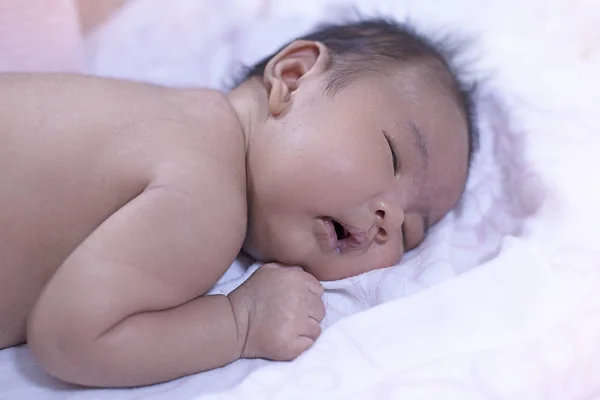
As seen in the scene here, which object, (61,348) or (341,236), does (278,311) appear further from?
(61,348)

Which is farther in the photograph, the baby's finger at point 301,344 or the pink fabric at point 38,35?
the pink fabric at point 38,35

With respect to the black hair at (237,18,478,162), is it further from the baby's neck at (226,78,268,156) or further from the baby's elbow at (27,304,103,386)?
the baby's elbow at (27,304,103,386)

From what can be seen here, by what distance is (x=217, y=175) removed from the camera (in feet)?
3.27

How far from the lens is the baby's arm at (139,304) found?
0.88 metres

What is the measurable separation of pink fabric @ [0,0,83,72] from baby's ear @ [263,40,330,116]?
1.47 feet

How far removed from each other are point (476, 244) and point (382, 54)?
34 centimetres

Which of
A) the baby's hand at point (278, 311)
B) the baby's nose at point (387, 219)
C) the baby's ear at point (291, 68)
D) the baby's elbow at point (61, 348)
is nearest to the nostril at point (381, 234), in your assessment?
the baby's nose at point (387, 219)

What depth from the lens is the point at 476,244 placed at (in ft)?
3.88

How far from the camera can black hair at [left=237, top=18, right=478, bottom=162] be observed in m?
1.13

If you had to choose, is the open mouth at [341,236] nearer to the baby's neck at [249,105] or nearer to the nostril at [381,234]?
the nostril at [381,234]

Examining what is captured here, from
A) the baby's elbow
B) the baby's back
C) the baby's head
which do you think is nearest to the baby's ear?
the baby's head

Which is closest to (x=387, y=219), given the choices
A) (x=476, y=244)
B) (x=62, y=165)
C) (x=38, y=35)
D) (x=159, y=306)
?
(x=476, y=244)

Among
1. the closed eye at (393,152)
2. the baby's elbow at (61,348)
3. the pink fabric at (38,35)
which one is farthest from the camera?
the pink fabric at (38,35)

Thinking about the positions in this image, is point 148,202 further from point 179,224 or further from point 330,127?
point 330,127
